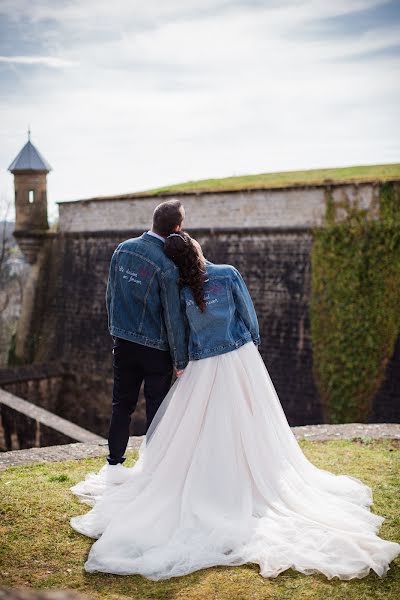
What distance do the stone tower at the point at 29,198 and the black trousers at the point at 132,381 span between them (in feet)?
51.4

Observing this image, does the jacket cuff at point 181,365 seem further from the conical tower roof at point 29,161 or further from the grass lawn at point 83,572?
the conical tower roof at point 29,161

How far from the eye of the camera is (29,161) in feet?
62.8

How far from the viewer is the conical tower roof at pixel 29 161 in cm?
1906

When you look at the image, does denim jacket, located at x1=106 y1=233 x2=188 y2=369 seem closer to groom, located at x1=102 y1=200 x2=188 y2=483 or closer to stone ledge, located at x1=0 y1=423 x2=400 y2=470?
groom, located at x1=102 y1=200 x2=188 y2=483

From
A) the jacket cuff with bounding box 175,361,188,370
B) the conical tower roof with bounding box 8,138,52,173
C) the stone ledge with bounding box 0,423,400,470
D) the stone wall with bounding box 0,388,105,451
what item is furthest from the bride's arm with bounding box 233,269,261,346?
the conical tower roof with bounding box 8,138,52,173

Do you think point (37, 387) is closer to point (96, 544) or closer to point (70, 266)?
point (70, 266)

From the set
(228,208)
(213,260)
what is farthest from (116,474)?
(228,208)

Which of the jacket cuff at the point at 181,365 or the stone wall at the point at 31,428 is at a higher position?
the jacket cuff at the point at 181,365

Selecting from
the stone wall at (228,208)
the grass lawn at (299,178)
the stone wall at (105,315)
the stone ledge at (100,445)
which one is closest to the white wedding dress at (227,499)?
the stone ledge at (100,445)

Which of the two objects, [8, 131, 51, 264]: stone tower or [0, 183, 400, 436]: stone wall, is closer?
[0, 183, 400, 436]: stone wall

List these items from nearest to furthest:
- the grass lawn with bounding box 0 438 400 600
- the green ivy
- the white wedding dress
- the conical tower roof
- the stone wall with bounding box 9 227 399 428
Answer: the grass lawn with bounding box 0 438 400 600, the white wedding dress, the green ivy, the stone wall with bounding box 9 227 399 428, the conical tower roof

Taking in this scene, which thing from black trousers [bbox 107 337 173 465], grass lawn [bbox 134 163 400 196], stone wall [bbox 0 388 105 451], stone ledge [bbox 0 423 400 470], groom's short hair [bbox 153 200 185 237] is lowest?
stone wall [bbox 0 388 105 451]

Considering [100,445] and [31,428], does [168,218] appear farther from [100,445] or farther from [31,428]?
[31,428]

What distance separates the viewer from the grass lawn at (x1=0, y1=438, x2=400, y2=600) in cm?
335
